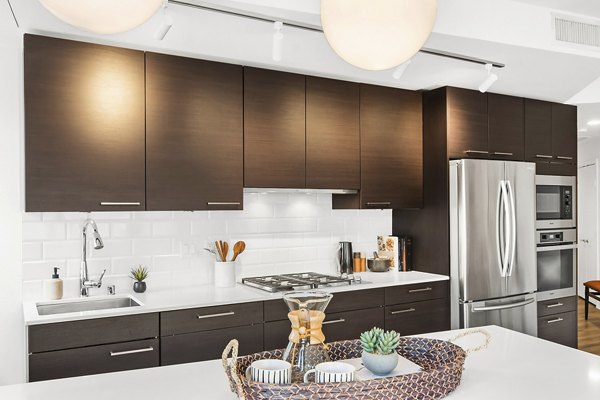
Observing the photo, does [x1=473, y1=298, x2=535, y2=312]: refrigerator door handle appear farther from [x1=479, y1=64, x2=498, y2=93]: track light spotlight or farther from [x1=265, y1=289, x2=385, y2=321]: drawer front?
[x1=479, y1=64, x2=498, y2=93]: track light spotlight

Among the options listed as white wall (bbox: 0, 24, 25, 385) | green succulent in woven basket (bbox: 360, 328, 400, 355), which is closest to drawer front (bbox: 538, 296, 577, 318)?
green succulent in woven basket (bbox: 360, 328, 400, 355)

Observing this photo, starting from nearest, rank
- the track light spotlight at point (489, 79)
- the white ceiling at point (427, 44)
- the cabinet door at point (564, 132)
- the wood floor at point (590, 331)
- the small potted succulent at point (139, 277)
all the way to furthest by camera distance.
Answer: the white ceiling at point (427, 44), the small potted succulent at point (139, 277), the track light spotlight at point (489, 79), the cabinet door at point (564, 132), the wood floor at point (590, 331)

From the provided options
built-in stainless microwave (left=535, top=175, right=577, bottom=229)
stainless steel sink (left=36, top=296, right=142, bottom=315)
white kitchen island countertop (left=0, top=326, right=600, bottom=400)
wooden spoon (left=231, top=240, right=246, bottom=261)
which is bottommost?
stainless steel sink (left=36, top=296, right=142, bottom=315)

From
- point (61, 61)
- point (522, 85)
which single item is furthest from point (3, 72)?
point (522, 85)

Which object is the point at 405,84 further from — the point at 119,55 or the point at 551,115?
the point at 119,55

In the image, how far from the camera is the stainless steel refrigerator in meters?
4.02

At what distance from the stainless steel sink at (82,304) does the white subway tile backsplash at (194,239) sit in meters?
0.12

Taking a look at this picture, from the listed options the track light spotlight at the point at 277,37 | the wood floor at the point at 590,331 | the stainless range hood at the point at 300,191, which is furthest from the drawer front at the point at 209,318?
the wood floor at the point at 590,331

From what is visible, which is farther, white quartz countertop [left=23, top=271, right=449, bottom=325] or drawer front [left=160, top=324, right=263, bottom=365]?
drawer front [left=160, top=324, right=263, bottom=365]

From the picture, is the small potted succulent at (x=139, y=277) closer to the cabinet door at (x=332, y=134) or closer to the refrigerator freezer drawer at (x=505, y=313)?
the cabinet door at (x=332, y=134)

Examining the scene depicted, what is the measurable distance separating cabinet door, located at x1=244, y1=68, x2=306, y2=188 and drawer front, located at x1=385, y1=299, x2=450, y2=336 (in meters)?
1.13

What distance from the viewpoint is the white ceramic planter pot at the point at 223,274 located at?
357 cm

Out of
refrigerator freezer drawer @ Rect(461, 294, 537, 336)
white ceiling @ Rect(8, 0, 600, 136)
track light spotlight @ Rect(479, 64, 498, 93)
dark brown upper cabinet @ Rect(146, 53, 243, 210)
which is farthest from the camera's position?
refrigerator freezer drawer @ Rect(461, 294, 537, 336)

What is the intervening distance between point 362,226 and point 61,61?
252 cm
